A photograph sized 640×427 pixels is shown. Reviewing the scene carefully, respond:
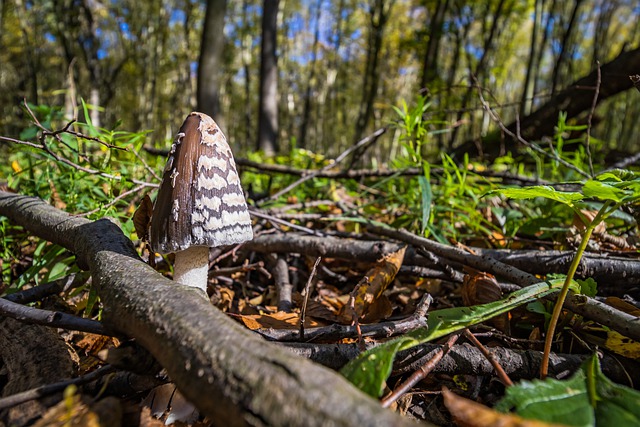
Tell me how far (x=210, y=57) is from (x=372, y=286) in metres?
6.05

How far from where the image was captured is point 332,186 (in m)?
3.55

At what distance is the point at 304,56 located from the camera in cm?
3403

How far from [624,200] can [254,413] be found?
3.06ft

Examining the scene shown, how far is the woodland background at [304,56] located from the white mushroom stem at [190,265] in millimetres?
5443

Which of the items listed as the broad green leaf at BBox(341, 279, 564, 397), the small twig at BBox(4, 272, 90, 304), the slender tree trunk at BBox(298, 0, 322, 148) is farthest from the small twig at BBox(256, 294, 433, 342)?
the slender tree trunk at BBox(298, 0, 322, 148)

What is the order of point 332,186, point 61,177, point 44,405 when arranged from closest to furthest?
point 44,405 → point 61,177 → point 332,186

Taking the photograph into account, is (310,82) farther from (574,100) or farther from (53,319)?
(53,319)

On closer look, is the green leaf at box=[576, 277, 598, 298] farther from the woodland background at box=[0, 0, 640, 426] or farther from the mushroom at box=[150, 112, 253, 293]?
the mushroom at box=[150, 112, 253, 293]

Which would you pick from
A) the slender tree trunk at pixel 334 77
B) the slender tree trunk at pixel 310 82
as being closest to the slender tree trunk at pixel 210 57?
the slender tree trunk at pixel 310 82

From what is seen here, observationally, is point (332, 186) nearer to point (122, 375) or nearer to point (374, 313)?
point (374, 313)

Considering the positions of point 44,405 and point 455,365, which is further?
point 455,365

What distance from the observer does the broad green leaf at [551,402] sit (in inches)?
28.9

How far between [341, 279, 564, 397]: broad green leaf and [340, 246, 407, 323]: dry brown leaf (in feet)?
1.94

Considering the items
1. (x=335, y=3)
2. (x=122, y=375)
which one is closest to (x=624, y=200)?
(x=122, y=375)
